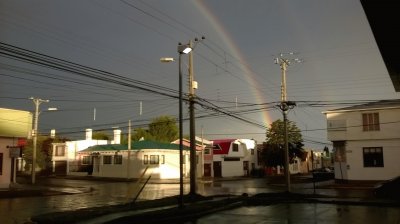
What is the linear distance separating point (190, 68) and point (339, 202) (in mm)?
12929

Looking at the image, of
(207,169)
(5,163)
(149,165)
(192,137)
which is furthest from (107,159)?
(192,137)

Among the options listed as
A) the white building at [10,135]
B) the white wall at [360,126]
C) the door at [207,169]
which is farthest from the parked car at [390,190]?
the door at [207,169]

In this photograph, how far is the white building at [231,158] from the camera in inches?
2995

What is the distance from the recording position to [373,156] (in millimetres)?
44125

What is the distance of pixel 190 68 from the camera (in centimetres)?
3088

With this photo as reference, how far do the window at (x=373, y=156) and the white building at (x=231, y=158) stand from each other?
33.9 metres

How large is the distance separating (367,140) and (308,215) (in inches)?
1066

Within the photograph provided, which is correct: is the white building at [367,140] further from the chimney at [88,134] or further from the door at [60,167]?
the door at [60,167]

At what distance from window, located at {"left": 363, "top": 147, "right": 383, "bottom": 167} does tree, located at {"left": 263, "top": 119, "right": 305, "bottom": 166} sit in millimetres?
22948

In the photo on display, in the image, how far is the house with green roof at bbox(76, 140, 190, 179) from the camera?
202 feet

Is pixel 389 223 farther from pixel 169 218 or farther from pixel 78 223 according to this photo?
pixel 78 223

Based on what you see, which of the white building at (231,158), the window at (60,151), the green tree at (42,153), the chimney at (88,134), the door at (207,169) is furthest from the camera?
the chimney at (88,134)

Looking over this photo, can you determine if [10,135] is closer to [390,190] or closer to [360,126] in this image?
[390,190]

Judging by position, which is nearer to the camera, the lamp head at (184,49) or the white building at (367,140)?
the lamp head at (184,49)
